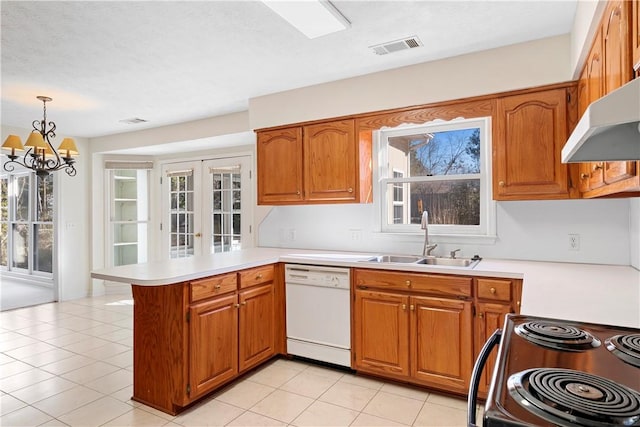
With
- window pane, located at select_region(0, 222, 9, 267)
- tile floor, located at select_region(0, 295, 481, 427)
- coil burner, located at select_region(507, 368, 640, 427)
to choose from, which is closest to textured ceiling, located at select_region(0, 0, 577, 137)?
coil burner, located at select_region(507, 368, 640, 427)

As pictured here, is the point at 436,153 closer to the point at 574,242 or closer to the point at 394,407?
the point at 574,242

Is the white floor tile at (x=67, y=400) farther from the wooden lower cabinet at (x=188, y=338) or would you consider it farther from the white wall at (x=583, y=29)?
the white wall at (x=583, y=29)

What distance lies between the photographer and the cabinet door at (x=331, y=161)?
3.35m

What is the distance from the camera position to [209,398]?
2.62 m

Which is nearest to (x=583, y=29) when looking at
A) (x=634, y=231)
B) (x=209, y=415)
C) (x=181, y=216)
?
(x=634, y=231)

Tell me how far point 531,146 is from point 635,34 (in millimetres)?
1398

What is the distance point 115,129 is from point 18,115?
1092 millimetres

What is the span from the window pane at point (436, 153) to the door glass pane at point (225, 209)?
2.36m

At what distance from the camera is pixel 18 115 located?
174 inches

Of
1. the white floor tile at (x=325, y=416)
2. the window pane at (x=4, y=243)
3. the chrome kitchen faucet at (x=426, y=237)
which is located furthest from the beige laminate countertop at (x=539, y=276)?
the window pane at (x=4, y=243)

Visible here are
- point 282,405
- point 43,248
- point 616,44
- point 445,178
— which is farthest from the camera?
point 43,248

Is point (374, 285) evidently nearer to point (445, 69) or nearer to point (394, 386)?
point (394, 386)

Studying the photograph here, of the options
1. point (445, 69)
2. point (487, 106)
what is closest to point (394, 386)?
point (487, 106)

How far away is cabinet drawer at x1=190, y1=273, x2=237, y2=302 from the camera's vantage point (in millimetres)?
2480
